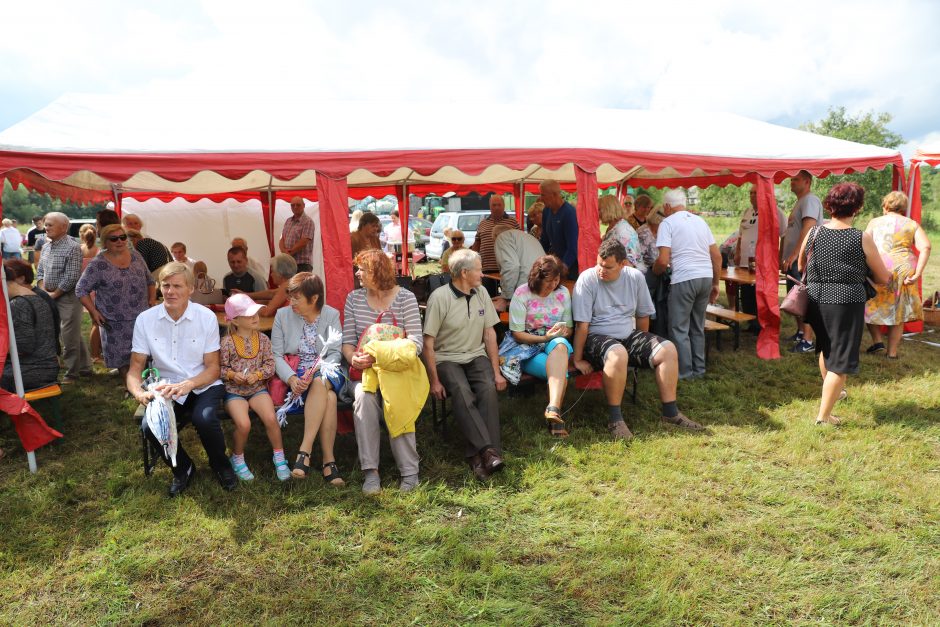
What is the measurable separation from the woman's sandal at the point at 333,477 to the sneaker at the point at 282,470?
209 millimetres

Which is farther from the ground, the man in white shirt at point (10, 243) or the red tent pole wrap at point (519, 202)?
the red tent pole wrap at point (519, 202)

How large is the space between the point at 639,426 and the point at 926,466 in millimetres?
1625

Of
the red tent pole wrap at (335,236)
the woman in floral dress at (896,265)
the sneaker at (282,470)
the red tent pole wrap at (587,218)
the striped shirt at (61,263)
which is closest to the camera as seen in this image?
the sneaker at (282,470)

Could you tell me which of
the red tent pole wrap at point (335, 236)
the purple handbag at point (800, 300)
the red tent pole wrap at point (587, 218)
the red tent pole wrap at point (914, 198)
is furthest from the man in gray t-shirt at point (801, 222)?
the red tent pole wrap at point (335, 236)

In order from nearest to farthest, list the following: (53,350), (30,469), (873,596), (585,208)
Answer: (873,596)
(30,469)
(53,350)
(585,208)

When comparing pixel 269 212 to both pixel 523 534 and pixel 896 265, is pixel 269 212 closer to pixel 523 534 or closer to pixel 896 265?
pixel 523 534

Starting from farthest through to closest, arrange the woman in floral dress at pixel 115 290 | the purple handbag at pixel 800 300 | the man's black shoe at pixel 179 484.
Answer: the woman in floral dress at pixel 115 290 → the purple handbag at pixel 800 300 → the man's black shoe at pixel 179 484

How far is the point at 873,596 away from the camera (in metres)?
2.47

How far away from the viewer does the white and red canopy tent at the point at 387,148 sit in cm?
412

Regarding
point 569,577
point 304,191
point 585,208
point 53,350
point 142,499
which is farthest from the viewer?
point 304,191

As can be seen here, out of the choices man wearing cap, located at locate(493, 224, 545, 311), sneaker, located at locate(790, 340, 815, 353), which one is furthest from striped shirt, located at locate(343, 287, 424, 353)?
sneaker, located at locate(790, 340, 815, 353)

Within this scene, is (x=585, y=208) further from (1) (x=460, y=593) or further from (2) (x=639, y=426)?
(1) (x=460, y=593)

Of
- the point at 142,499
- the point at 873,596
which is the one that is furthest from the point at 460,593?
the point at 142,499

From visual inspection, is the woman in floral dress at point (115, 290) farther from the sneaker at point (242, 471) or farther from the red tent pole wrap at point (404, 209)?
the red tent pole wrap at point (404, 209)
